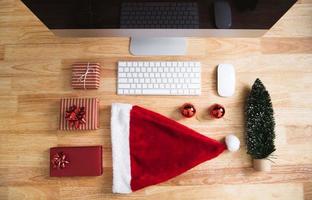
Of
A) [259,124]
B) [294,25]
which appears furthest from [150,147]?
[294,25]

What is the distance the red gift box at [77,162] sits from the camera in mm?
844

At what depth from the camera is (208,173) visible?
33.9 inches

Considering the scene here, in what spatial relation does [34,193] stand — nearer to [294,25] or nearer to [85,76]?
[85,76]

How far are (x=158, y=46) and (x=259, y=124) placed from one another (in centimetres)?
36

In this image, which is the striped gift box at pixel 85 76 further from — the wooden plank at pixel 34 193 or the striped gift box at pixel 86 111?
the wooden plank at pixel 34 193

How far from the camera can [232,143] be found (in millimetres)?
835

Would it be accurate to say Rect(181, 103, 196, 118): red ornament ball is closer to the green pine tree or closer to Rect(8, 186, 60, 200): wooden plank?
the green pine tree

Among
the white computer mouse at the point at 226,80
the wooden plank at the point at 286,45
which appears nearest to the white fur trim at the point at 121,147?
the white computer mouse at the point at 226,80

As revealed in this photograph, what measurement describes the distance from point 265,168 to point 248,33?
37 centimetres

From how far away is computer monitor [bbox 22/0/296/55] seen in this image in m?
0.72

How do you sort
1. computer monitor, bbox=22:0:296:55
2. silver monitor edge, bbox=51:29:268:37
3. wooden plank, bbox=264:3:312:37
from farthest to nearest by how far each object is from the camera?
wooden plank, bbox=264:3:312:37
silver monitor edge, bbox=51:29:268:37
computer monitor, bbox=22:0:296:55

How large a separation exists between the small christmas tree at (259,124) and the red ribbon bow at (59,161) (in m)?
0.51

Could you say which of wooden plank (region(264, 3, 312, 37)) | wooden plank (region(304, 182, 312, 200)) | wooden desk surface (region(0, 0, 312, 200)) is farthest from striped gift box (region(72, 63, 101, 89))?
wooden plank (region(304, 182, 312, 200))

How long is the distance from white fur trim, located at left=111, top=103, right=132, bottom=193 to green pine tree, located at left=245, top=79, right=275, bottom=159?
338 millimetres
